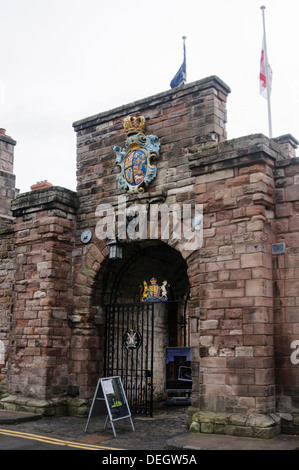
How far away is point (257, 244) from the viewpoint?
7.89m

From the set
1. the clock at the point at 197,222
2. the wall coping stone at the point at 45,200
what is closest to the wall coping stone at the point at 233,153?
the clock at the point at 197,222

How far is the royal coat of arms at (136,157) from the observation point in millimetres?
9945

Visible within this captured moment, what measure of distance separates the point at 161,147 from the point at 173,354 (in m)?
4.97

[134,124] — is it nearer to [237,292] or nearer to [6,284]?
[237,292]

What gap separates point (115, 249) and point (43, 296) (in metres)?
1.97

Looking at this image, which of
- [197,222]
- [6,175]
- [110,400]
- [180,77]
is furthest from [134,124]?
[6,175]

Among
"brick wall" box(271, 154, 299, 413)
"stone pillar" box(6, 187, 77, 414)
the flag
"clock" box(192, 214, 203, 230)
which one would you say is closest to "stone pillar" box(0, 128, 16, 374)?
"stone pillar" box(6, 187, 77, 414)

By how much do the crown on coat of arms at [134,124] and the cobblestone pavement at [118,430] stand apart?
18.8ft

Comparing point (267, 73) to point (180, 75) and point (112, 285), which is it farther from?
point (112, 285)

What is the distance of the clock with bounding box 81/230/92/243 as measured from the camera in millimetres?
10789

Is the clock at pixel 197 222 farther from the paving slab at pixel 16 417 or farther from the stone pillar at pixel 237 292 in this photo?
the paving slab at pixel 16 417

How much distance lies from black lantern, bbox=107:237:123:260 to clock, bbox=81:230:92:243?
862 mm

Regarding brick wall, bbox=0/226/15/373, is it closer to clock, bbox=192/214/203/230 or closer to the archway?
the archway

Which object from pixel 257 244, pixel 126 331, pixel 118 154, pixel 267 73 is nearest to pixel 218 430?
pixel 257 244
